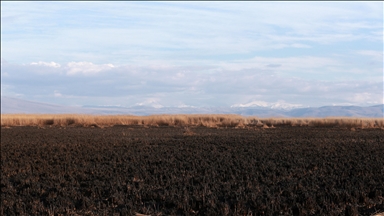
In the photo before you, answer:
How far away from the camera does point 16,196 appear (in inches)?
560

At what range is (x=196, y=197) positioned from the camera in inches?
484

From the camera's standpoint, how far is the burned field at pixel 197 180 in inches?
460

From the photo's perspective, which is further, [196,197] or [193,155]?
[193,155]

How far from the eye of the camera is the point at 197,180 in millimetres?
14812

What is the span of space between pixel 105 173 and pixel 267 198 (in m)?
6.40

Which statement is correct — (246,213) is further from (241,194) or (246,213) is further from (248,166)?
(248,166)

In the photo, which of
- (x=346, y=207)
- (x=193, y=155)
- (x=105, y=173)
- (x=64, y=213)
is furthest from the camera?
(x=193, y=155)

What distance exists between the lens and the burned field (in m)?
11.7

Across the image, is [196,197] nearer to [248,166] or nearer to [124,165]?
[248,166]

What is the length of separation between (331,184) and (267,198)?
239 centimetres

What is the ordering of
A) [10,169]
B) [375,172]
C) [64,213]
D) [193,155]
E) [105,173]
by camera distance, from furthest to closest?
[193,155] → [10,169] → [105,173] → [375,172] → [64,213]

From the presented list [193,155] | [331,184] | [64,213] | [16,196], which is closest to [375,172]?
[331,184]

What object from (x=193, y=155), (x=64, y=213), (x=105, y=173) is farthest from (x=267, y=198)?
(x=193, y=155)

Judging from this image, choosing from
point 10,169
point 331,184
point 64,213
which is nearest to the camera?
point 64,213
